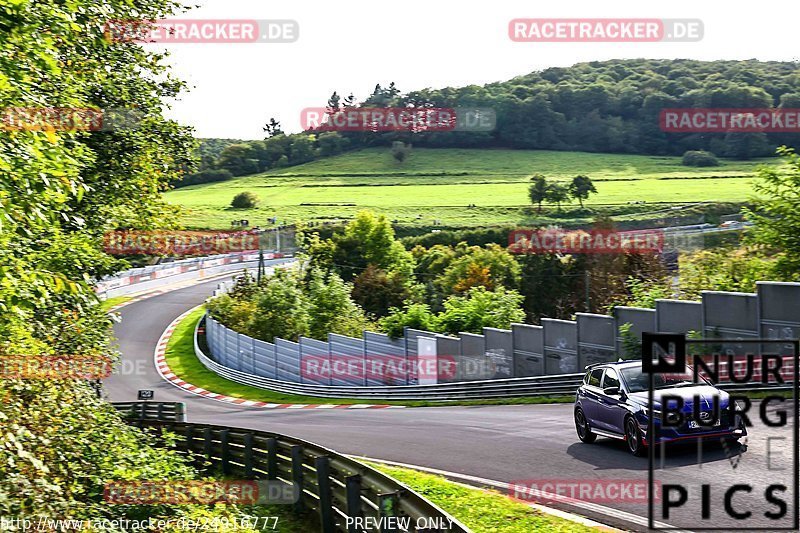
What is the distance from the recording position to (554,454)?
15.2 meters

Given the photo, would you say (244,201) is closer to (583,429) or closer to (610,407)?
(583,429)

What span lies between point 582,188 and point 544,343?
88.5 metres

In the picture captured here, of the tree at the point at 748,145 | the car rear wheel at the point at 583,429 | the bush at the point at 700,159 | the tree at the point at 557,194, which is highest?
the tree at the point at 748,145

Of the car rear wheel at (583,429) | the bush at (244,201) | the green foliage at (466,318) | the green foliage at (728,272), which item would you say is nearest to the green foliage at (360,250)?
the green foliage at (466,318)

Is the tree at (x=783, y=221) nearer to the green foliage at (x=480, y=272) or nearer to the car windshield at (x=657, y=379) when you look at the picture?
the car windshield at (x=657, y=379)

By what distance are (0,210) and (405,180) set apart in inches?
5258

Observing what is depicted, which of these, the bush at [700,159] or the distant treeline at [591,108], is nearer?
the bush at [700,159]

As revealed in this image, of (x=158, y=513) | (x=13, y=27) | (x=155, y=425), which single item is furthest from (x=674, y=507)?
(x=155, y=425)

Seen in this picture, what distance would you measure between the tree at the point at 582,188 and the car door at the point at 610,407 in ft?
332

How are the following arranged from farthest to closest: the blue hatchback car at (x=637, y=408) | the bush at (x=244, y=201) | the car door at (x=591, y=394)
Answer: the bush at (x=244, y=201) → the car door at (x=591, y=394) → the blue hatchback car at (x=637, y=408)

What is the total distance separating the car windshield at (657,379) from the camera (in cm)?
1360

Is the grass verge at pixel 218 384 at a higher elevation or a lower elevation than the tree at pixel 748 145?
lower

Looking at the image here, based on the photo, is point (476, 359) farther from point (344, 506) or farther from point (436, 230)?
point (436, 230)

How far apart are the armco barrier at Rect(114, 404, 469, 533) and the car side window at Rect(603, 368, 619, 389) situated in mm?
5446
